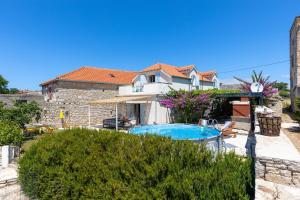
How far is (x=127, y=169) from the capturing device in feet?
17.9

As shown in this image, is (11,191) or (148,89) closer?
(11,191)

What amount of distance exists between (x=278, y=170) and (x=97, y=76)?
4026 cm

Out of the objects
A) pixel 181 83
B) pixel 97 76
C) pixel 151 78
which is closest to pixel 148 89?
pixel 151 78

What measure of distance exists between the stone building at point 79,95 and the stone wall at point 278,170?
28601mm

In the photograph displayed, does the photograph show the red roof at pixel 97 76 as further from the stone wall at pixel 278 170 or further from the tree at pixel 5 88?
the tree at pixel 5 88

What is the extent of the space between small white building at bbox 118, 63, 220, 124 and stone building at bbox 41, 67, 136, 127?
599cm

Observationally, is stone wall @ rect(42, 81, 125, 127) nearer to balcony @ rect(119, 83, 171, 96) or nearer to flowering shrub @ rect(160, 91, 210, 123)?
balcony @ rect(119, 83, 171, 96)

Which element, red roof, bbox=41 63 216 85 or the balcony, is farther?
red roof, bbox=41 63 216 85

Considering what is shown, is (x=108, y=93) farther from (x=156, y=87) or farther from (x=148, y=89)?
(x=156, y=87)

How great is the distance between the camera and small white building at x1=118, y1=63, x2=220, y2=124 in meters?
30.2

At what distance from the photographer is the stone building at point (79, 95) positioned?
111 ft

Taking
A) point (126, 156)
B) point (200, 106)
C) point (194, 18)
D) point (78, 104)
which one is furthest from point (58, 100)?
point (126, 156)

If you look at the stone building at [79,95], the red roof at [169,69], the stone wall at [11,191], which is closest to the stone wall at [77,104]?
the stone building at [79,95]

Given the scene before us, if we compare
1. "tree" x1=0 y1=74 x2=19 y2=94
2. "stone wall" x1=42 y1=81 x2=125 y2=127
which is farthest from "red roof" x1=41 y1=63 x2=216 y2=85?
"tree" x1=0 y1=74 x2=19 y2=94
